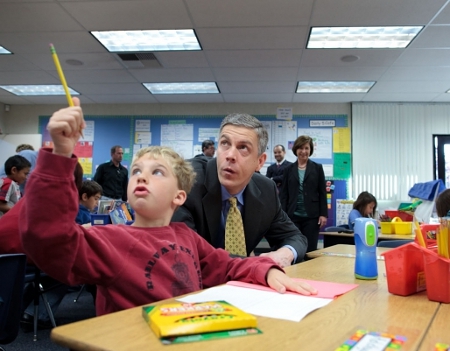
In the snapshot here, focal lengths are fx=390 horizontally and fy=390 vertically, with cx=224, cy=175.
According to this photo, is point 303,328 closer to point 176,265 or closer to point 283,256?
point 176,265

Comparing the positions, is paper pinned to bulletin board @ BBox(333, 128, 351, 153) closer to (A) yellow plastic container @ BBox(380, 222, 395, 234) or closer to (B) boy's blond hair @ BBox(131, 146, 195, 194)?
(A) yellow plastic container @ BBox(380, 222, 395, 234)

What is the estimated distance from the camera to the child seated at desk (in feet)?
2.42

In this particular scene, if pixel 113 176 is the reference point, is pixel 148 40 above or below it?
above

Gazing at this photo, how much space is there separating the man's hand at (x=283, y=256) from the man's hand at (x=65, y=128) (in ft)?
2.80

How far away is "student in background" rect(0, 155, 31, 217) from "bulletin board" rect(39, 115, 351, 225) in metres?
2.65

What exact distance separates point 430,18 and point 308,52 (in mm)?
1224

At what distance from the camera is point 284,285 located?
943 millimetres

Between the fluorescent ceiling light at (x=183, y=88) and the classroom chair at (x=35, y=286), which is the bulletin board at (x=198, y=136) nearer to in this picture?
the fluorescent ceiling light at (x=183, y=88)

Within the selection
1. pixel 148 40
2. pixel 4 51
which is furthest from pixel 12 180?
pixel 148 40

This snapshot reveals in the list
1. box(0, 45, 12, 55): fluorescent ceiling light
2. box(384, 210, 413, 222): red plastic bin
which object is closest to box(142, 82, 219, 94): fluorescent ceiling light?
box(0, 45, 12, 55): fluorescent ceiling light

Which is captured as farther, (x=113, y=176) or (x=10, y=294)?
(x=113, y=176)

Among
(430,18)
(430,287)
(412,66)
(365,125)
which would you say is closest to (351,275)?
(430,287)

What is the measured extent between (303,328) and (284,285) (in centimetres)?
29

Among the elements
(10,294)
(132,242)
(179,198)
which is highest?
(179,198)
